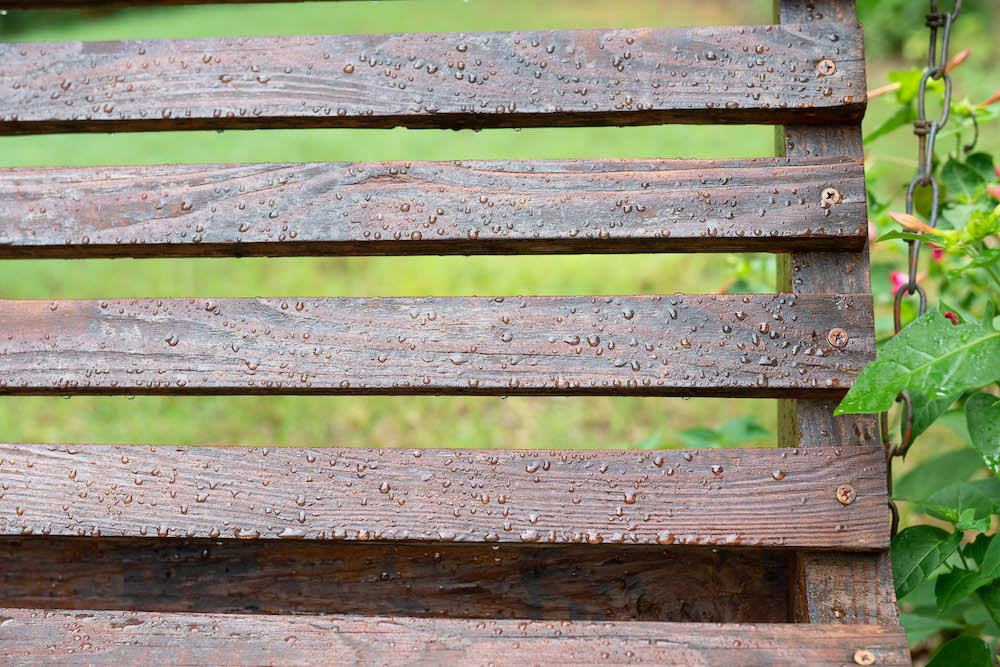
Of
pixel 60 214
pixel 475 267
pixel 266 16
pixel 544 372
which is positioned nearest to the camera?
pixel 544 372

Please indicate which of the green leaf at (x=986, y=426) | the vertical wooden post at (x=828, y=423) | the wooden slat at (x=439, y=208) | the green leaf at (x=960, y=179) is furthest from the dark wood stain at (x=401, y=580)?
the green leaf at (x=960, y=179)

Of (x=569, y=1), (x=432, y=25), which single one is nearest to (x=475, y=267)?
(x=432, y=25)

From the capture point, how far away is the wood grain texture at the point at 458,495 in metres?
1.09

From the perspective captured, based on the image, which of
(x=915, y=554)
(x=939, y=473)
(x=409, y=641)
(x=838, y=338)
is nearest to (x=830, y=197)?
(x=838, y=338)

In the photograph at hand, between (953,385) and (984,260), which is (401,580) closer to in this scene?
(953,385)

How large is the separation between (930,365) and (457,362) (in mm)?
653

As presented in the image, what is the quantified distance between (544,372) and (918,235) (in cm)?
56

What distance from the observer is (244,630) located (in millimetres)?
1091

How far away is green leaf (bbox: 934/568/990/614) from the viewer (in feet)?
3.48

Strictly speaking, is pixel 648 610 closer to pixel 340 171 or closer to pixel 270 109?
pixel 340 171

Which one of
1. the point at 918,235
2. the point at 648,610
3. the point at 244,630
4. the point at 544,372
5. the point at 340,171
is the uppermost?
the point at 340,171

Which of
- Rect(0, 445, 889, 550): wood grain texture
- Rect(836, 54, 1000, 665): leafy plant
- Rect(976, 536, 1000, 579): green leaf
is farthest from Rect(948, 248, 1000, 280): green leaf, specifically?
Rect(976, 536, 1000, 579): green leaf

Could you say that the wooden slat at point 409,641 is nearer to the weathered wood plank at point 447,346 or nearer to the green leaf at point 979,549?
the green leaf at point 979,549

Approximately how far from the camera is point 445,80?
1266 millimetres
